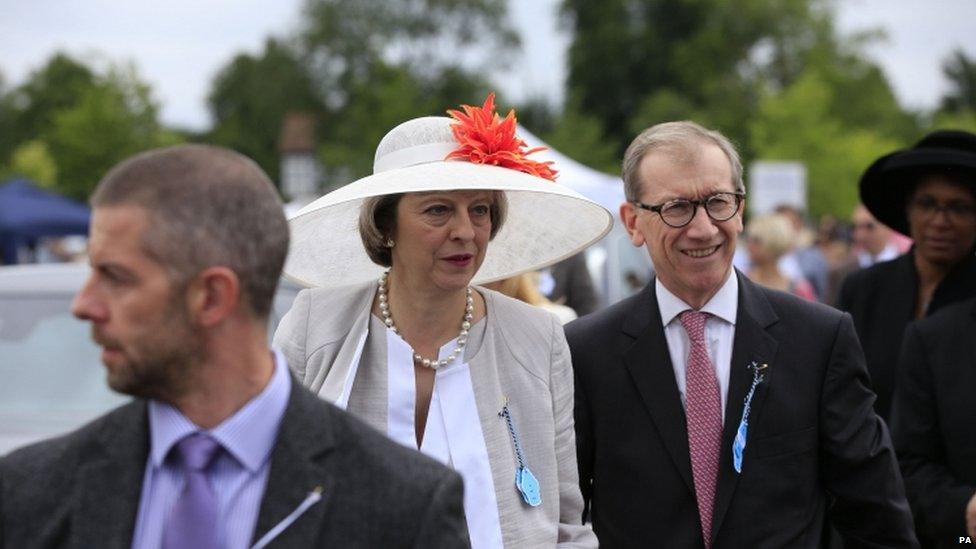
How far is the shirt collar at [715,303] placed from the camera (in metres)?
3.83

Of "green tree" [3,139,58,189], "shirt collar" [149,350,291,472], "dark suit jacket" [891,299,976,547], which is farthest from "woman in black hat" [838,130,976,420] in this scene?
"green tree" [3,139,58,189]

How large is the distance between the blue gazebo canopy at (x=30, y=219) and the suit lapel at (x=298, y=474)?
879 inches

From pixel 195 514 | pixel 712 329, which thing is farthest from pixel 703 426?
pixel 195 514

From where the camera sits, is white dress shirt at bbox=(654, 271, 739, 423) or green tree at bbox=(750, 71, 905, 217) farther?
green tree at bbox=(750, 71, 905, 217)

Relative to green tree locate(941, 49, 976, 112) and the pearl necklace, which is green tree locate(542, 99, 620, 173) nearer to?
the pearl necklace

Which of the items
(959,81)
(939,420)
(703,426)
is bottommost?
(959,81)

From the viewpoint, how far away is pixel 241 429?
2.22 m

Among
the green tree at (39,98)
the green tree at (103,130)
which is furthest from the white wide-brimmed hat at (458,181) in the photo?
the green tree at (39,98)

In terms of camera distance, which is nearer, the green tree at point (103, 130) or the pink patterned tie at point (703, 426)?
the pink patterned tie at point (703, 426)

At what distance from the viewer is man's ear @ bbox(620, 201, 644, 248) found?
400 cm

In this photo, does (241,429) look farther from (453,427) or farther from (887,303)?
(887,303)

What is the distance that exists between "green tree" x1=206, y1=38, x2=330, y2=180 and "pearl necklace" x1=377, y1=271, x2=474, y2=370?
67.6 m

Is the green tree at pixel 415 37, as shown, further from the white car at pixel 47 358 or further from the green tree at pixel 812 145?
the white car at pixel 47 358

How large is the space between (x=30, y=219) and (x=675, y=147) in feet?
70.5
